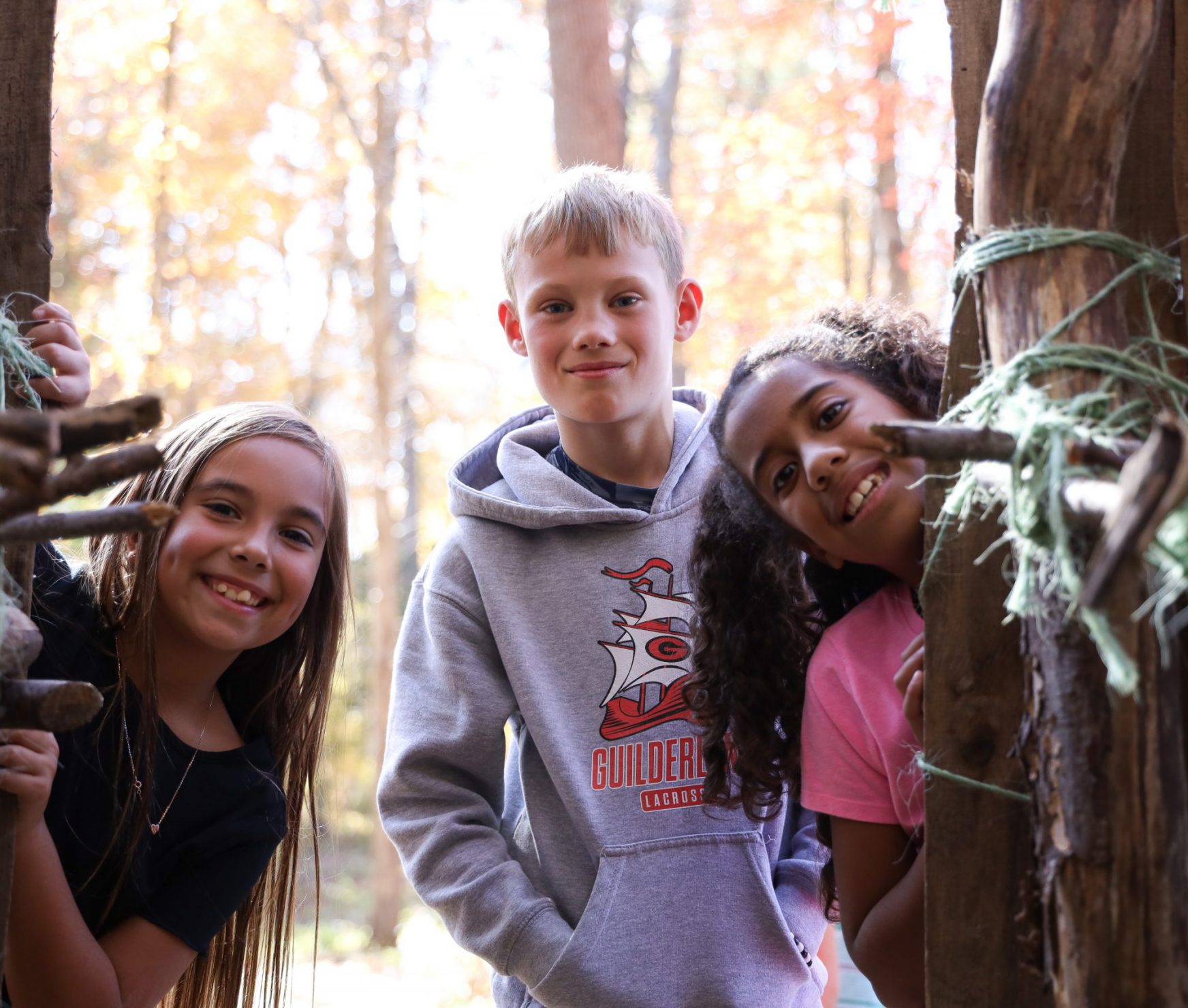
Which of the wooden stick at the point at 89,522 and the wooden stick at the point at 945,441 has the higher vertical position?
the wooden stick at the point at 945,441

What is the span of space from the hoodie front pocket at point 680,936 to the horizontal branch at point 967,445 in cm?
134

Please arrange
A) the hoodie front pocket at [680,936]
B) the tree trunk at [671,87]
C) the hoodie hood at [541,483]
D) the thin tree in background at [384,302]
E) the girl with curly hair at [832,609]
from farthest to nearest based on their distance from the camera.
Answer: the tree trunk at [671,87] < the thin tree in background at [384,302] < the hoodie hood at [541,483] < the hoodie front pocket at [680,936] < the girl with curly hair at [832,609]

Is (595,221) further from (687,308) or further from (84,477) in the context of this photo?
(84,477)

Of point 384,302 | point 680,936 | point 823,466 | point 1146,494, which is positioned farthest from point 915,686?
point 384,302

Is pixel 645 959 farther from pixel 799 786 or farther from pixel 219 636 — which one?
pixel 219 636

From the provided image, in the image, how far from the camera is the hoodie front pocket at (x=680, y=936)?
207 cm

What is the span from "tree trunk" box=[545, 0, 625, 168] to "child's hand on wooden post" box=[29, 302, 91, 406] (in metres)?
3.80

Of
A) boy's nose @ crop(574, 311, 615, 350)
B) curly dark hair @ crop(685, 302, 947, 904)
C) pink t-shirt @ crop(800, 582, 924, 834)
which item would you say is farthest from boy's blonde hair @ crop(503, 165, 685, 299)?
pink t-shirt @ crop(800, 582, 924, 834)

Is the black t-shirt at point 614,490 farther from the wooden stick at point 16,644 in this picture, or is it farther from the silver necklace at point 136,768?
the wooden stick at point 16,644

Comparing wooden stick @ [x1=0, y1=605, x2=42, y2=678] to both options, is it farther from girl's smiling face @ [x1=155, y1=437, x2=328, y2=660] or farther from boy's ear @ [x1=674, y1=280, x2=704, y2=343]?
boy's ear @ [x1=674, y1=280, x2=704, y2=343]


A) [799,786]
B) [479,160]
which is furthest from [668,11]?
[799,786]

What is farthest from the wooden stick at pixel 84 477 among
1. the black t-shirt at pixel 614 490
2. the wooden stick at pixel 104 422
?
the black t-shirt at pixel 614 490

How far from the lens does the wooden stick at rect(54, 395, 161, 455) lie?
42.2 inches

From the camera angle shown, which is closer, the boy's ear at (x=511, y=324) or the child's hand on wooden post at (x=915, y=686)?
the child's hand on wooden post at (x=915, y=686)
